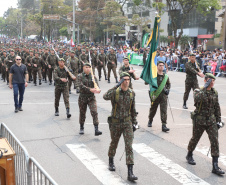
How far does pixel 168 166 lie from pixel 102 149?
170cm

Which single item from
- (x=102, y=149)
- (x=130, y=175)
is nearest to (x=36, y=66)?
(x=102, y=149)

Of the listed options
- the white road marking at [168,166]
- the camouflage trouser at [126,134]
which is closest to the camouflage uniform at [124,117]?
the camouflage trouser at [126,134]

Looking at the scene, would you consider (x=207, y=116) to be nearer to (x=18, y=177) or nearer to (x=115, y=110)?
(x=115, y=110)

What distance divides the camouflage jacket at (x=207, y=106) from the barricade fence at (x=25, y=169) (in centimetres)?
335

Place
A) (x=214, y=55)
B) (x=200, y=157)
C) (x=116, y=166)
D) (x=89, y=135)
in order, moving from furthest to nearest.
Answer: (x=214, y=55)
(x=89, y=135)
(x=200, y=157)
(x=116, y=166)

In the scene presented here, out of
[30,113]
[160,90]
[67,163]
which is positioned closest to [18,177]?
[67,163]

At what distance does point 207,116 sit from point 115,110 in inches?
70.1

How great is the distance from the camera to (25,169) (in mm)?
4316

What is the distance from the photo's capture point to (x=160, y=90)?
29.6ft

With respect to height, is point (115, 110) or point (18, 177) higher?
point (115, 110)

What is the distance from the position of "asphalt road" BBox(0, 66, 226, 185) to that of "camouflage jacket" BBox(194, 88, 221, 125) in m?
1.00

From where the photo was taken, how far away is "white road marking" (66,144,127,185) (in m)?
5.96

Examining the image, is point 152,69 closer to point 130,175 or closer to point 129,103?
point 129,103

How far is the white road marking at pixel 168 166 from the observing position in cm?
603
